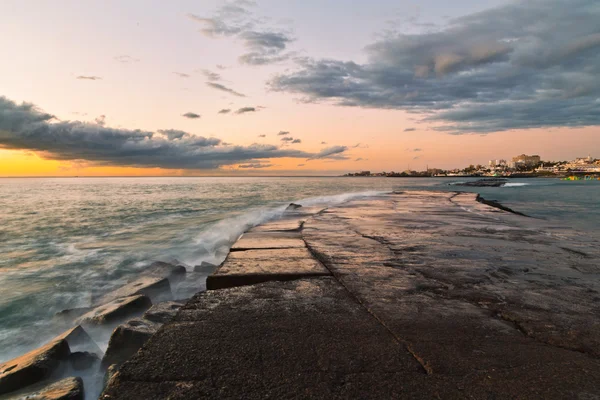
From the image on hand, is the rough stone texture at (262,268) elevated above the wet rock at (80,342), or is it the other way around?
the rough stone texture at (262,268)

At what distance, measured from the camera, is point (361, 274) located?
328 cm

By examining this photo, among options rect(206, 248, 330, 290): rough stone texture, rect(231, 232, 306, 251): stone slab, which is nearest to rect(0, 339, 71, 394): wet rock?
rect(206, 248, 330, 290): rough stone texture

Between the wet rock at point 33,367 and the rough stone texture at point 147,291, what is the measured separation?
1967 mm

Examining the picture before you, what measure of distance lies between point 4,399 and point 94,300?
334cm

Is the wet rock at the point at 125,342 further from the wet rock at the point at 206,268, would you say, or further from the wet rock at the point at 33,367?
the wet rock at the point at 206,268

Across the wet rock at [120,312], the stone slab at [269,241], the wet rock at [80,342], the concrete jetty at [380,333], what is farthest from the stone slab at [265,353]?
the wet rock at [120,312]

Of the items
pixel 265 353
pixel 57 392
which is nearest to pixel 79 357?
pixel 57 392

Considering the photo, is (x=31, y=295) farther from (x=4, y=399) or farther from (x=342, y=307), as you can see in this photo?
(x=342, y=307)

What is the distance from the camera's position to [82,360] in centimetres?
318

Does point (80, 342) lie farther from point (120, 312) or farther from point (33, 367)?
point (33, 367)

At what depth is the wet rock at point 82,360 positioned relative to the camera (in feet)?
10.2

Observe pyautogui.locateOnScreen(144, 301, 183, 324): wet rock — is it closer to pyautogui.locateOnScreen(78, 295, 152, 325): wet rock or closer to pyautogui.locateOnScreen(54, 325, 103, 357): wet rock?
pyautogui.locateOnScreen(54, 325, 103, 357): wet rock

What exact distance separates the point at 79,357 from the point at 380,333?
2939mm

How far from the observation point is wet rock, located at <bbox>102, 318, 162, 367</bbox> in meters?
2.98
